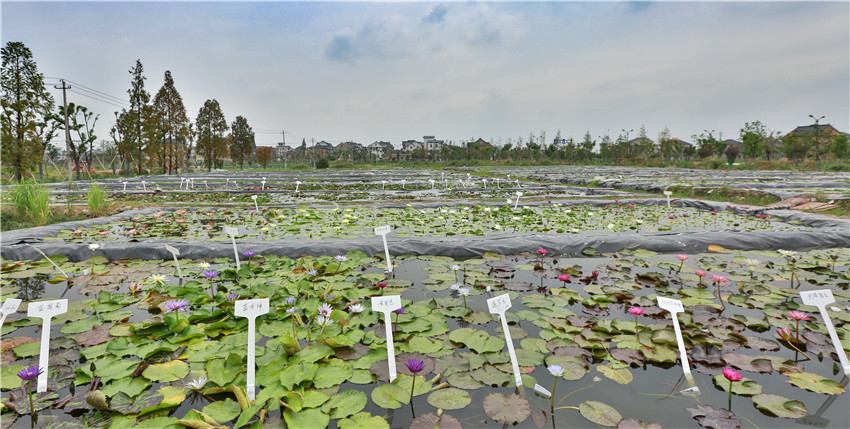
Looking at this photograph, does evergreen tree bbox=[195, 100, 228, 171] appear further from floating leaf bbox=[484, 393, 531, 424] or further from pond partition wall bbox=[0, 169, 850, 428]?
floating leaf bbox=[484, 393, 531, 424]

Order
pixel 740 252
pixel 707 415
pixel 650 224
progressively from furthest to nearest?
pixel 650 224 < pixel 740 252 < pixel 707 415

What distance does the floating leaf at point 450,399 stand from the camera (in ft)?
4.65

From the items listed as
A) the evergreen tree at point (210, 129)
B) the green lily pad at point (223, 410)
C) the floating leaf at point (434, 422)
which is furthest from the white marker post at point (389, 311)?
the evergreen tree at point (210, 129)

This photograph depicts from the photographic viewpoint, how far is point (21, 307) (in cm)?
240

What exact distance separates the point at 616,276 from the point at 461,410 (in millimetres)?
2287

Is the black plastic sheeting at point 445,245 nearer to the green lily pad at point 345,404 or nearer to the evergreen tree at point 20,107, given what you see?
the green lily pad at point 345,404

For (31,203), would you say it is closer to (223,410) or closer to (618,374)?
(223,410)

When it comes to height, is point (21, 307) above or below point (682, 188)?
below

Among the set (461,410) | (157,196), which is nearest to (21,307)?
(461,410)

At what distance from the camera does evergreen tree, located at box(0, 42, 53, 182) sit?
14609 millimetres

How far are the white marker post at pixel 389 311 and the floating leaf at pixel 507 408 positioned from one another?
1.46ft

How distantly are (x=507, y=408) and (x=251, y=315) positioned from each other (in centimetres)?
119

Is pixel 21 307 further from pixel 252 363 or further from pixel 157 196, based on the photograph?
pixel 157 196

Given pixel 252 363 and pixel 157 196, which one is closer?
pixel 252 363
